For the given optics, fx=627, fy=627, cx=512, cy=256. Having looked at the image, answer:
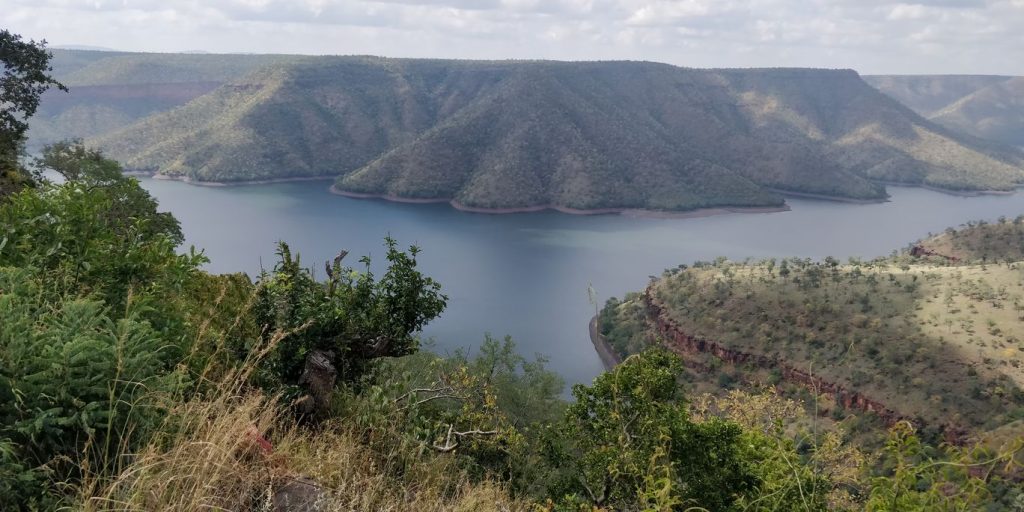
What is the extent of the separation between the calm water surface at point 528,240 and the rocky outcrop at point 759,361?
6142mm

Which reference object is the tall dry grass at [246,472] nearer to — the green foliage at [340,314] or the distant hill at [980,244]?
the green foliage at [340,314]

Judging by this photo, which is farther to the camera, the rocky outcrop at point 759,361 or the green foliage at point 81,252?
the rocky outcrop at point 759,361

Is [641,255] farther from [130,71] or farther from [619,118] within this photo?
[130,71]

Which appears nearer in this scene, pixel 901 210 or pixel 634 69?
pixel 901 210

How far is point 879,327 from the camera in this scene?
3825 centimetres

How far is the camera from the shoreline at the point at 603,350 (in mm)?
49094

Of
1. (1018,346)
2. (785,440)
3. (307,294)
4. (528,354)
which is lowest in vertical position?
(528,354)

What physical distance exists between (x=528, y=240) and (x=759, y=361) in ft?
162

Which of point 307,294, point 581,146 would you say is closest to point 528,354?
point 307,294

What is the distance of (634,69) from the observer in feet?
575

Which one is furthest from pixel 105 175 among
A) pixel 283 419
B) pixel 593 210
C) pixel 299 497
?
pixel 593 210

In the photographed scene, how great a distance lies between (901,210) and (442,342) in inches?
4263

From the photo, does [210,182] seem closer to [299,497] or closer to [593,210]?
[593,210]

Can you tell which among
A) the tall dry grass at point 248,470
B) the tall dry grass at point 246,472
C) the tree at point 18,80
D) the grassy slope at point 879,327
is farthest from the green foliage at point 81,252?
the grassy slope at point 879,327
